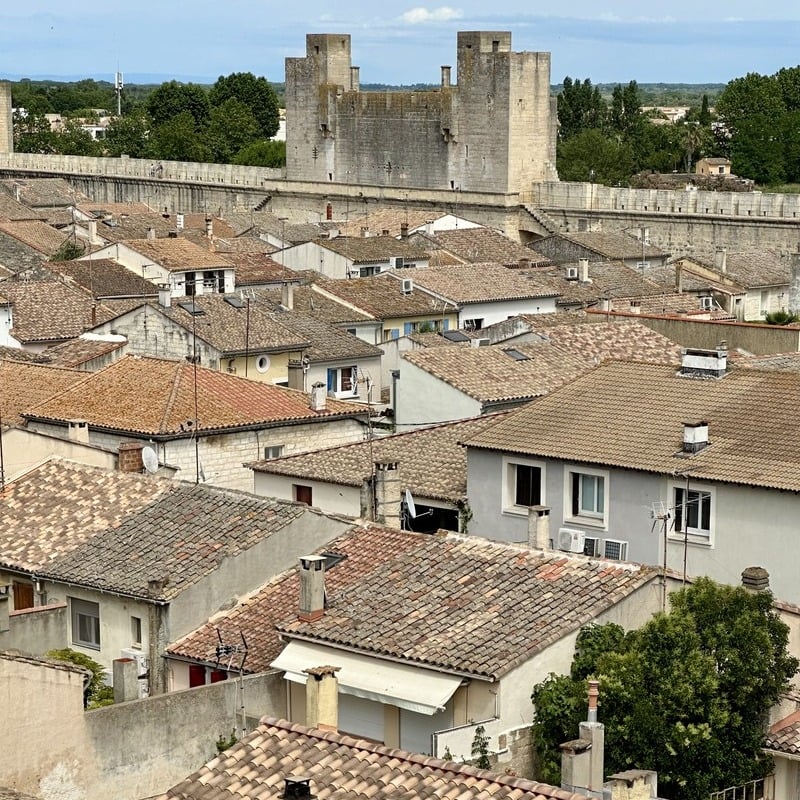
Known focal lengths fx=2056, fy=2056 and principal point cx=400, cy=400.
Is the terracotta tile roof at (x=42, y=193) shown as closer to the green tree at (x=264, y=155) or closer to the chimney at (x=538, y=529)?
the green tree at (x=264, y=155)

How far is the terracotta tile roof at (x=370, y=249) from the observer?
148 ft

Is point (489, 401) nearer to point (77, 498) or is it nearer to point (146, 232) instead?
point (77, 498)

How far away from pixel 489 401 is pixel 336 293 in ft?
41.4

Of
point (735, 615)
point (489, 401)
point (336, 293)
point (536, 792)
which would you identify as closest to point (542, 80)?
point (336, 293)

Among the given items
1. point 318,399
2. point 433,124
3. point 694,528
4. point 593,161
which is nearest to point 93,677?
point 694,528

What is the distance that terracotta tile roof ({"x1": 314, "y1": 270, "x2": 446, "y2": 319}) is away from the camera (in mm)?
37594

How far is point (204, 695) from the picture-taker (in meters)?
14.2

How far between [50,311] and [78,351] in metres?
4.77

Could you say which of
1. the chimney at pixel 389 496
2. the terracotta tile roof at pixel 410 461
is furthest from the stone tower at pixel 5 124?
the chimney at pixel 389 496

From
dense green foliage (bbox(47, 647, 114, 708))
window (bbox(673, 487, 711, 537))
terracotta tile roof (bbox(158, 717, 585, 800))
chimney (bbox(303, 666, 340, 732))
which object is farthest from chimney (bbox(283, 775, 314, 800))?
window (bbox(673, 487, 711, 537))

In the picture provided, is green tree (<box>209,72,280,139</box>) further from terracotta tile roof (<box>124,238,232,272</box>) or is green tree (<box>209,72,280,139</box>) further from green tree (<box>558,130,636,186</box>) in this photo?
terracotta tile roof (<box>124,238,232,272</box>)

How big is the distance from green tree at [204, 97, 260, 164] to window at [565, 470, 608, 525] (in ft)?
274

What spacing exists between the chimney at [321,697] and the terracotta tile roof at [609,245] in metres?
37.5

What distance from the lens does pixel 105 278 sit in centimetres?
4075
